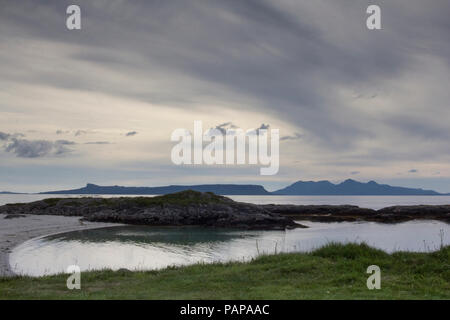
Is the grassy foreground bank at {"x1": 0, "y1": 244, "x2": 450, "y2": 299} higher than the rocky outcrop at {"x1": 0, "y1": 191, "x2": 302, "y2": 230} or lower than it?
higher

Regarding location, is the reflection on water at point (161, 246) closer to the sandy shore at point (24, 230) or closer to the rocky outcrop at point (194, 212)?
the sandy shore at point (24, 230)

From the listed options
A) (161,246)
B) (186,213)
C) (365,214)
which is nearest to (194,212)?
(186,213)

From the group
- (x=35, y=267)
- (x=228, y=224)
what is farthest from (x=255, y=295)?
(x=228, y=224)

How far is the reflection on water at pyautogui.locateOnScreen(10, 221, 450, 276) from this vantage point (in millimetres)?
41094

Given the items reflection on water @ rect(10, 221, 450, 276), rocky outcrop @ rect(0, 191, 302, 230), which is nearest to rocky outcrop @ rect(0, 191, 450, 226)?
rocky outcrop @ rect(0, 191, 302, 230)

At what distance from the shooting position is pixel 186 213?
90.8 m

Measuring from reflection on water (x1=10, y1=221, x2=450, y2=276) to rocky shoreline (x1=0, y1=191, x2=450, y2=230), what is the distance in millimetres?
6720

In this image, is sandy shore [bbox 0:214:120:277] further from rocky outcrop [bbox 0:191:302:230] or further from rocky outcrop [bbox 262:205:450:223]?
rocky outcrop [bbox 262:205:450:223]

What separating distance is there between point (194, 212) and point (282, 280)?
75017 millimetres

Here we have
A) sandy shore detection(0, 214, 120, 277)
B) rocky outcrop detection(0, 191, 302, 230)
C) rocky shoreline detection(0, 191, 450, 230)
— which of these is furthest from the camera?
rocky shoreline detection(0, 191, 450, 230)

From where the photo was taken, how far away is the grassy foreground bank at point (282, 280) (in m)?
14.4

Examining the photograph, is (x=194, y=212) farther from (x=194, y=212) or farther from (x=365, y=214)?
(x=365, y=214)
